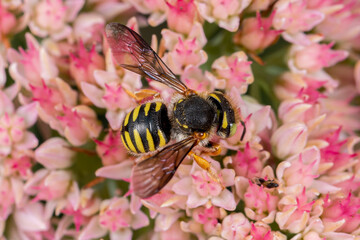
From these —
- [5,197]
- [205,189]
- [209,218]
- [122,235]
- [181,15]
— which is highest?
[181,15]

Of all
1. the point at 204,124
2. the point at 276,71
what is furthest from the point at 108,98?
the point at 276,71

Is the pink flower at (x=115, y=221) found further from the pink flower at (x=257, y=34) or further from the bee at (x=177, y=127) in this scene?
the pink flower at (x=257, y=34)

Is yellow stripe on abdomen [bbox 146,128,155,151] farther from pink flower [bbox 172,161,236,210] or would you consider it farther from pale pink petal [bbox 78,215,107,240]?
pale pink petal [bbox 78,215,107,240]

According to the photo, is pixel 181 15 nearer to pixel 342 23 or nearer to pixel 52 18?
pixel 52 18

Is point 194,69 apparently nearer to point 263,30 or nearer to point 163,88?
A: point 163,88

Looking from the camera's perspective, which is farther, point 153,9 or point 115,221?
point 153,9

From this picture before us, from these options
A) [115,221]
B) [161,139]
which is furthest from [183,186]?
[115,221]

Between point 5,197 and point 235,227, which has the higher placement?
point 235,227
